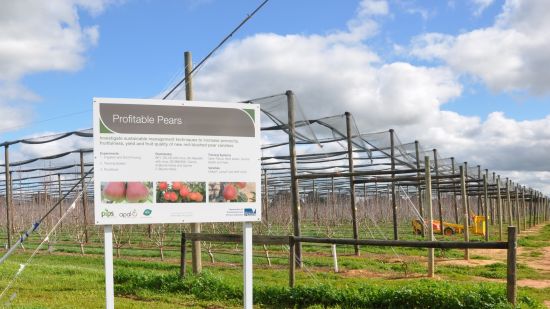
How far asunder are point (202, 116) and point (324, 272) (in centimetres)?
676

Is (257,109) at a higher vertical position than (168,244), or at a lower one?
higher

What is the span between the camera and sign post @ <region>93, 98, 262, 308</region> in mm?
5211

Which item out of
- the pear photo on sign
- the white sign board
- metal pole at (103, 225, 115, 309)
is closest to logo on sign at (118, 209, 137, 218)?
the white sign board

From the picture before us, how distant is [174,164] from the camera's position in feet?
17.7

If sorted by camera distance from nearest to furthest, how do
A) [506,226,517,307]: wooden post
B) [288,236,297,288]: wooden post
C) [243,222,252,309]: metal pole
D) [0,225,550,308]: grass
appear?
1. [243,222,252,309]: metal pole
2. [506,226,517,307]: wooden post
3. [0,225,550,308]: grass
4. [288,236,297,288]: wooden post

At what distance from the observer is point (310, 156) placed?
66.0 ft

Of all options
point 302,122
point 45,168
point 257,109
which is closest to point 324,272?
point 302,122

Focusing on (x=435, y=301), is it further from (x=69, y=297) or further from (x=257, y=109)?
(x=69, y=297)

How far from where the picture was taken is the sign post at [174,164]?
5.21 metres

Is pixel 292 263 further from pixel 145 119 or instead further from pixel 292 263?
pixel 145 119

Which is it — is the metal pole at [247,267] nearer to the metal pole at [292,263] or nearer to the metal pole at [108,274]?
the metal pole at [108,274]

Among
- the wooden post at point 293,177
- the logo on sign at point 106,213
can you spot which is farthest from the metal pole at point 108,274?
the wooden post at point 293,177

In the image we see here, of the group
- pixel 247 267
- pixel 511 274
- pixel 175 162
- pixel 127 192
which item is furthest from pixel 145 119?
pixel 511 274

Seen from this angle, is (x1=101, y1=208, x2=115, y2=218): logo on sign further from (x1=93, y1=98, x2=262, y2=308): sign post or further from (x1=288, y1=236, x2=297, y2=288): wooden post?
(x1=288, y1=236, x2=297, y2=288): wooden post
